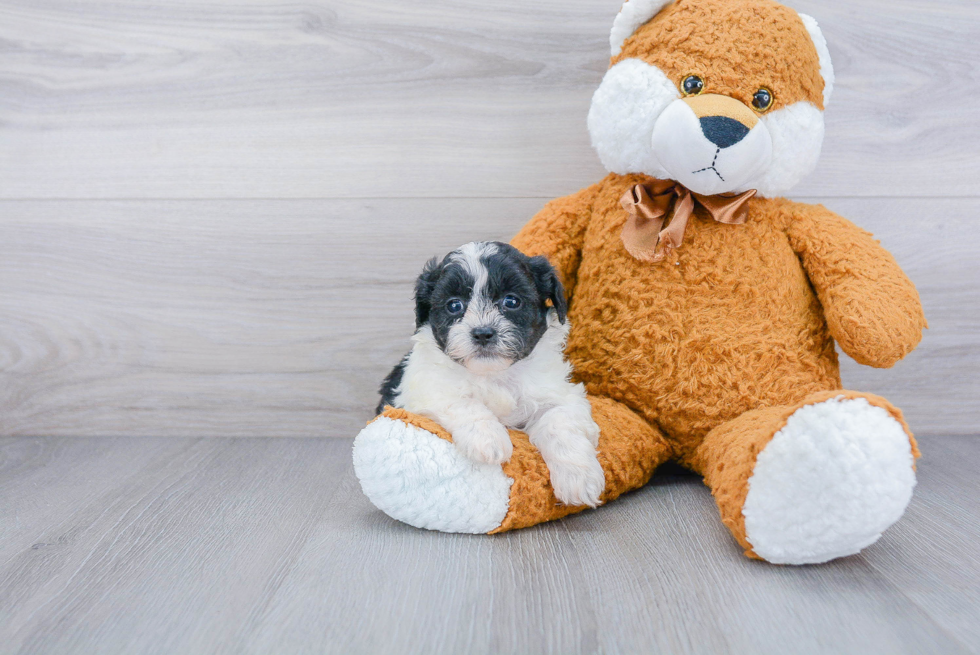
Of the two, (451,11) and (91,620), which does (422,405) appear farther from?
(451,11)

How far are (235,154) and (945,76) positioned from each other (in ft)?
5.97

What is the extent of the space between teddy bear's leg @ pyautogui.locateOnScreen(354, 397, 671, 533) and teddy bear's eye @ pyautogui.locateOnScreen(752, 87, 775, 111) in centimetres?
79

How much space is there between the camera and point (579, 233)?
1574mm

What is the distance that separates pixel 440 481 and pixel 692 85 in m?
0.87

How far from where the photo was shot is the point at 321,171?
1.83 meters

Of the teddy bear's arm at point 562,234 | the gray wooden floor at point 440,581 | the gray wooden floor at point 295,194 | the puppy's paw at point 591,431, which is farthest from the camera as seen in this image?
the gray wooden floor at point 295,194

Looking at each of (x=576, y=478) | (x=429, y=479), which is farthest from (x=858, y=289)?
(x=429, y=479)

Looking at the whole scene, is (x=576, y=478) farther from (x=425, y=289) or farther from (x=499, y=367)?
(x=425, y=289)

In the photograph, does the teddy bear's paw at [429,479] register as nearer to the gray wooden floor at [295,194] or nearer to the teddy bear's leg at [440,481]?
the teddy bear's leg at [440,481]

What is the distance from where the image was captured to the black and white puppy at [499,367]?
48.6 inches

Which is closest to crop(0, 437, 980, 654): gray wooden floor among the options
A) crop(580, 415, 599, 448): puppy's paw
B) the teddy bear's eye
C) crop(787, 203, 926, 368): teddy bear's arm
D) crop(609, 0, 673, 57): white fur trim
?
crop(580, 415, 599, 448): puppy's paw

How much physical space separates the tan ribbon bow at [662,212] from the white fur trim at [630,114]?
5cm

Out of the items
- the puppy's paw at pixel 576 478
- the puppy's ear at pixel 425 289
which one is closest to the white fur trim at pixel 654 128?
the puppy's ear at pixel 425 289

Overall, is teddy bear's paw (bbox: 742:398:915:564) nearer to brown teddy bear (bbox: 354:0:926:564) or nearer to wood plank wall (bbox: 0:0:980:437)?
brown teddy bear (bbox: 354:0:926:564)
